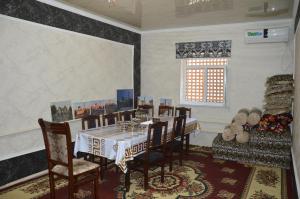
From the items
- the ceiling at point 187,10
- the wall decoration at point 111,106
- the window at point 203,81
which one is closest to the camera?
the ceiling at point 187,10

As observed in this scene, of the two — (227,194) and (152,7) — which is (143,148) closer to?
(227,194)

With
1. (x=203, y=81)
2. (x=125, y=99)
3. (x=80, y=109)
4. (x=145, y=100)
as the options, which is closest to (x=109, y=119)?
(x=80, y=109)

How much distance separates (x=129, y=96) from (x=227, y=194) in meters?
3.13

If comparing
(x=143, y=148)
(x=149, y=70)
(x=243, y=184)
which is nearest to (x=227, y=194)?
(x=243, y=184)

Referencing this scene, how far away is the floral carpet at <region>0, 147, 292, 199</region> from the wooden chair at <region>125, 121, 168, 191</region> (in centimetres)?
19

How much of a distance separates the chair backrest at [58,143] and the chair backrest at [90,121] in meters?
0.88

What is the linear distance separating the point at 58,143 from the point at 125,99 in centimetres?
295

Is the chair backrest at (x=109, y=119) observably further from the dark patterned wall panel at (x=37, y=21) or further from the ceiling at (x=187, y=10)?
the ceiling at (x=187, y=10)

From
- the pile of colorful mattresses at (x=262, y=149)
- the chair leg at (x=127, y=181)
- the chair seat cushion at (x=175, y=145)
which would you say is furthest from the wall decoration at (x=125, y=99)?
the chair leg at (x=127, y=181)

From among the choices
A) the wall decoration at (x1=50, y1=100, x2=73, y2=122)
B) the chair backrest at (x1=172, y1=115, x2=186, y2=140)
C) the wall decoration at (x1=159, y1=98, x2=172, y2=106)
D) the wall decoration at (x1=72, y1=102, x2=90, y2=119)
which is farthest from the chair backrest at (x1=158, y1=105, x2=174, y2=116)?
the wall decoration at (x1=50, y1=100, x2=73, y2=122)

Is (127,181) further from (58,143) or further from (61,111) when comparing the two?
(61,111)

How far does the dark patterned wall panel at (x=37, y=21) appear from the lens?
326 centimetres

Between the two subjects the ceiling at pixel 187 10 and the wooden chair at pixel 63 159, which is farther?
the ceiling at pixel 187 10

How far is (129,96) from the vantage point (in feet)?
18.4
